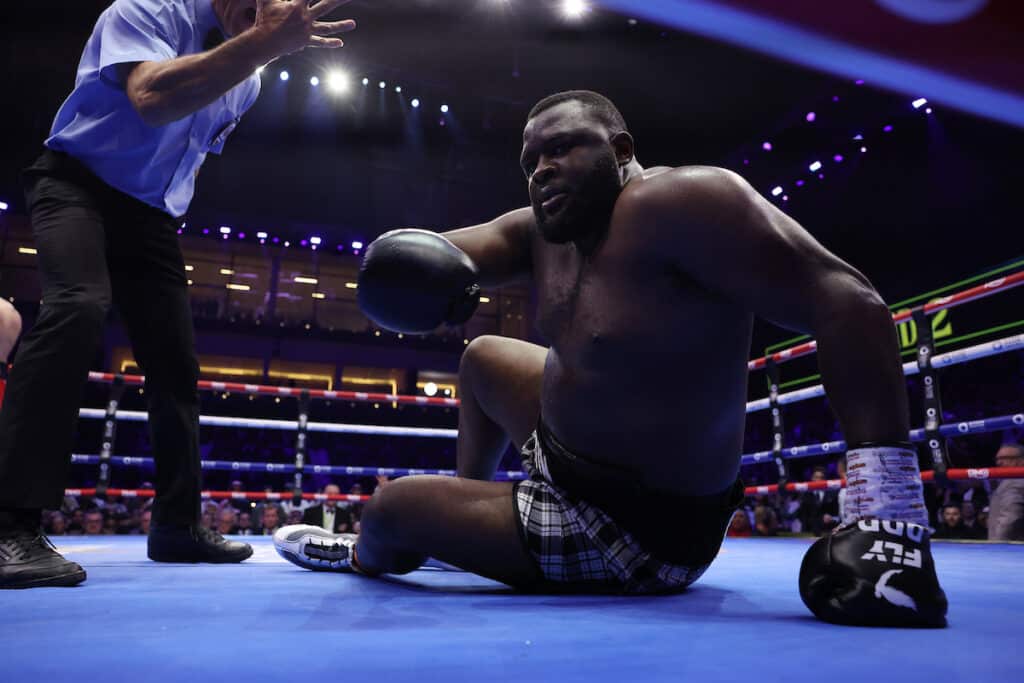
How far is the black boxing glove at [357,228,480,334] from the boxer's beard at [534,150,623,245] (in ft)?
0.63

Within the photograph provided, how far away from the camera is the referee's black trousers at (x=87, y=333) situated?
152 centimetres

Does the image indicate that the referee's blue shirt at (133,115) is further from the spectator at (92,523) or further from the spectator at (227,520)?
the spectator at (227,520)

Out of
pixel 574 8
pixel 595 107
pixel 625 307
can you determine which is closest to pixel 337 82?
pixel 574 8

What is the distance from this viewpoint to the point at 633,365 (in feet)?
4.11

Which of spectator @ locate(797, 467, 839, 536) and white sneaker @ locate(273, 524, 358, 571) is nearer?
white sneaker @ locate(273, 524, 358, 571)

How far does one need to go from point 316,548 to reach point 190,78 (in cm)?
111

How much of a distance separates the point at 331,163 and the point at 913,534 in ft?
44.0

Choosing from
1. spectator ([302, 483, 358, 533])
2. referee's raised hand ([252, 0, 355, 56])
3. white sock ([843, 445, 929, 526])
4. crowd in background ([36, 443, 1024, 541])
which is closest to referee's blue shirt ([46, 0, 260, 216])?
referee's raised hand ([252, 0, 355, 56])

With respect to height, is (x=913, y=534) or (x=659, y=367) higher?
(x=659, y=367)

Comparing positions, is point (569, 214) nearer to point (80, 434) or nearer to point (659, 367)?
point (659, 367)

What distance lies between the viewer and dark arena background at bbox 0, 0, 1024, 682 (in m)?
0.83

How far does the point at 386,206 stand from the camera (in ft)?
46.5

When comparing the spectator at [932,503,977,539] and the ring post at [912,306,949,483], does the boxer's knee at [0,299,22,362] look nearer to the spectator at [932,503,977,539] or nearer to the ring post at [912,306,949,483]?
the ring post at [912,306,949,483]

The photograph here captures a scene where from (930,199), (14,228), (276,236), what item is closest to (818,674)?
(930,199)
